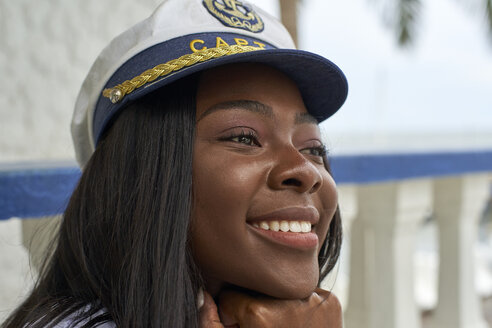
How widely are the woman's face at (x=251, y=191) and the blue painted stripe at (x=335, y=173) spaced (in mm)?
509

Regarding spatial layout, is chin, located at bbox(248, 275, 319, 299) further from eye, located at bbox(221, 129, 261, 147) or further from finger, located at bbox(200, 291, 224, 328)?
eye, located at bbox(221, 129, 261, 147)

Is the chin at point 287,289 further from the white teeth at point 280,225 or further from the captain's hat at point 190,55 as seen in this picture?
the captain's hat at point 190,55

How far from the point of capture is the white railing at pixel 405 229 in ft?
6.49

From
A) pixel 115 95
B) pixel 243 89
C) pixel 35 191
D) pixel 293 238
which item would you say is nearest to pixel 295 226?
pixel 293 238

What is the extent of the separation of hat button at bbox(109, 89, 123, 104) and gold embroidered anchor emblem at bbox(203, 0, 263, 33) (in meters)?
0.22

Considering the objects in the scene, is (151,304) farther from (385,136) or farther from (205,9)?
(385,136)

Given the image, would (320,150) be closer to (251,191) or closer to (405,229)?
(251,191)

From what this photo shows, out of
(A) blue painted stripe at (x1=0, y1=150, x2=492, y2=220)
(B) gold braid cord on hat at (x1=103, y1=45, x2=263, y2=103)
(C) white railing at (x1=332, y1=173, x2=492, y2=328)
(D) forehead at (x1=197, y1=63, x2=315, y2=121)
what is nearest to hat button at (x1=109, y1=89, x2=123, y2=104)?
(B) gold braid cord on hat at (x1=103, y1=45, x2=263, y2=103)

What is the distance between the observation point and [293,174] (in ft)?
2.65

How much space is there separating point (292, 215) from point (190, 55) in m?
0.31

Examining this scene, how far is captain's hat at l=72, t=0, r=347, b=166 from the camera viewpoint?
828mm

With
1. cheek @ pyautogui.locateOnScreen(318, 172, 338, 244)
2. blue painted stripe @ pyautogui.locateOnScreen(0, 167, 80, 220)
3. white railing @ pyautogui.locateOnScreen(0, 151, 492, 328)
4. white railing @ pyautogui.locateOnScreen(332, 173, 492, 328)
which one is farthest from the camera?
white railing @ pyautogui.locateOnScreen(332, 173, 492, 328)

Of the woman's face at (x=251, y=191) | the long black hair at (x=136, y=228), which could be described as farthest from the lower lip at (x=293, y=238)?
the long black hair at (x=136, y=228)

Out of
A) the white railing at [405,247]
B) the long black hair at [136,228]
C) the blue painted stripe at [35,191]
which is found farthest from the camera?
the white railing at [405,247]
